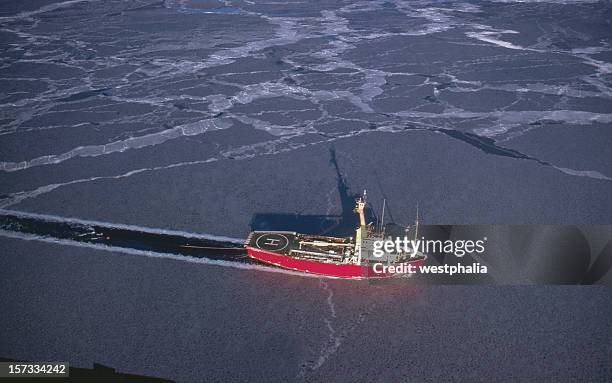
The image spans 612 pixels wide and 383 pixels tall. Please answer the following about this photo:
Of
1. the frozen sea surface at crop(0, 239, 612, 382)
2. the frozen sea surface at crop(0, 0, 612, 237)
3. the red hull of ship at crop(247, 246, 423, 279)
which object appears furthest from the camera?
the frozen sea surface at crop(0, 0, 612, 237)

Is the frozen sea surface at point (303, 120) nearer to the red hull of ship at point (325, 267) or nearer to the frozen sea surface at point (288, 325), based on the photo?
the red hull of ship at point (325, 267)

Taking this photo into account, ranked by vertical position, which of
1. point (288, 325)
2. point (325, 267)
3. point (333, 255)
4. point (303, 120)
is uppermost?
point (303, 120)

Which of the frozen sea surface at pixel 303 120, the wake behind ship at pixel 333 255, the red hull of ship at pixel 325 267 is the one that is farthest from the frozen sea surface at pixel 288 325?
the frozen sea surface at pixel 303 120

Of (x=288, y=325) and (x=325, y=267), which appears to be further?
(x=325, y=267)

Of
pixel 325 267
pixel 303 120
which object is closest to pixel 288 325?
pixel 325 267

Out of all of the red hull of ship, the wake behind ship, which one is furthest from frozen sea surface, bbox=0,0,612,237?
the red hull of ship

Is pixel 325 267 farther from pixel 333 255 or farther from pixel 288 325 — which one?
pixel 288 325

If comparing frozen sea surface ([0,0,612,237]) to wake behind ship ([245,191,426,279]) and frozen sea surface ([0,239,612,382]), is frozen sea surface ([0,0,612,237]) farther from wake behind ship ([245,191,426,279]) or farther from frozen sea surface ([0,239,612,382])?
frozen sea surface ([0,239,612,382])

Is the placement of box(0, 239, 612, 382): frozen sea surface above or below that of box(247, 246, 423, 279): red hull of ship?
below
